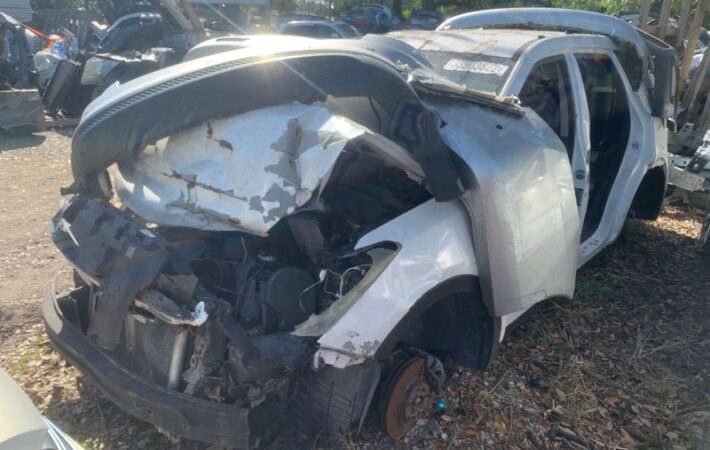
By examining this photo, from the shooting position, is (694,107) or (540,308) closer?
(540,308)

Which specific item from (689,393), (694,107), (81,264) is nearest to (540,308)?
(689,393)

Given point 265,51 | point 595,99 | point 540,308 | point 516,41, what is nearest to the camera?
point 265,51

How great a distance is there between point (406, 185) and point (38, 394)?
2.27 meters

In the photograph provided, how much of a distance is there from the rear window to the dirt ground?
1628 mm

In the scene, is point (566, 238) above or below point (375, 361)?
above

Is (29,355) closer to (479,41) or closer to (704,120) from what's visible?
(479,41)

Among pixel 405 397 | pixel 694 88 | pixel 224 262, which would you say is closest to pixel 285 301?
pixel 224 262

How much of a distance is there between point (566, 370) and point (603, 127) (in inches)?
84.3

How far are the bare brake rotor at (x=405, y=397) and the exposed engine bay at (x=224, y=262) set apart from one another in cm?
50

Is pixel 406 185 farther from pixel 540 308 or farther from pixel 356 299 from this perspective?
pixel 540 308

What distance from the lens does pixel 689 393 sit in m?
3.43

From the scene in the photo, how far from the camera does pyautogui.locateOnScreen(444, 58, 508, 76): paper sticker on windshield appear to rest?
3531 mm

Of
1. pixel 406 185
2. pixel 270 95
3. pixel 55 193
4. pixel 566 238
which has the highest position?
pixel 270 95

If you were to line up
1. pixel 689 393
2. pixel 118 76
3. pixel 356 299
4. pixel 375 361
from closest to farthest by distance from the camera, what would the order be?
pixel 356 299 < pixel 375 361 < pixel 689 393 < pixel 118 76
